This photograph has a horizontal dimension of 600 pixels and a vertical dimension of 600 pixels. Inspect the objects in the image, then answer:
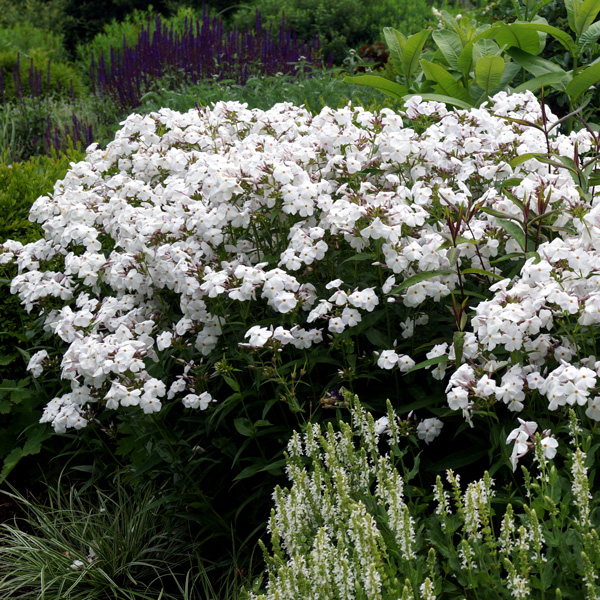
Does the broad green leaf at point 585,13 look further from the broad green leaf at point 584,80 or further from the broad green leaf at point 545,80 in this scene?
the broad green leaf at point 584,80

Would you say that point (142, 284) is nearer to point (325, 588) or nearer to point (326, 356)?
point (326, 356)

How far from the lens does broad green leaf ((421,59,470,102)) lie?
14.8 feet

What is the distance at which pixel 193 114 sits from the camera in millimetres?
3791

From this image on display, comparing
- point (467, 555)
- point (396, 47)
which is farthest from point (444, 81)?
point (467, 555)

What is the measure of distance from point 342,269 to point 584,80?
6.82ft

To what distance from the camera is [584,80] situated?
4086 millimetres

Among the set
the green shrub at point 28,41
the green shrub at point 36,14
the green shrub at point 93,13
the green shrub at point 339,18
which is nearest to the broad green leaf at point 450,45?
the green shrub at point 339,18

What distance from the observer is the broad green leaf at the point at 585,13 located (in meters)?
4.44

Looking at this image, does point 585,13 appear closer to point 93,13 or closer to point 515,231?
point 515,231

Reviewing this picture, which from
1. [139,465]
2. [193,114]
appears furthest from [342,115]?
[139,465]

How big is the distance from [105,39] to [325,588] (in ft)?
46.9

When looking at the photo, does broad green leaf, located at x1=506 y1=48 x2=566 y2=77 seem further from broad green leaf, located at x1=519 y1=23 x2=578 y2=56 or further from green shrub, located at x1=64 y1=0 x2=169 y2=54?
green shrub, located at x1=64 y1=0 x2=169 y2=54

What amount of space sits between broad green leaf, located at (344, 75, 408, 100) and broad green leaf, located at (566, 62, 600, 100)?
3.46 feet

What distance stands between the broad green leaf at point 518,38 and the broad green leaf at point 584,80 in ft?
2.29
